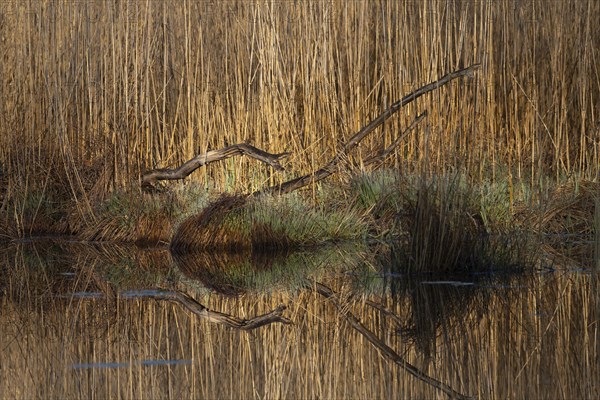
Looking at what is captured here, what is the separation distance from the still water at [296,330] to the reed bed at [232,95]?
1.56m

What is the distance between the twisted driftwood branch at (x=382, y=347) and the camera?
3.83 metres

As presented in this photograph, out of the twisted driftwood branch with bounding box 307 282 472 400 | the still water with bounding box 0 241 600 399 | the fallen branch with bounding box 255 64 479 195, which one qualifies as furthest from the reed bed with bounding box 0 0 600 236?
the twisted driftwood branch with bounding box 307 282 472 400

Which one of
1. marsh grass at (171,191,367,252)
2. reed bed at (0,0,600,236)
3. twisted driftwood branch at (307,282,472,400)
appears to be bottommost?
twisted driftwood branch at (307,282,472,400)

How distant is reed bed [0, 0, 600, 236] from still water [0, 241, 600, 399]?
5.11ft

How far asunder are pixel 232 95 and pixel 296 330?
407 centimetres

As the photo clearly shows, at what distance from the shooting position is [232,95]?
341 inches

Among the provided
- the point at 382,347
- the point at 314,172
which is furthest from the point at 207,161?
the point at 382,347

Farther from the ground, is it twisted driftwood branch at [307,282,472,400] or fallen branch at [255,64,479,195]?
fallen branch at [255,64,479,195]

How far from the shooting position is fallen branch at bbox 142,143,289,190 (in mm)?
7867

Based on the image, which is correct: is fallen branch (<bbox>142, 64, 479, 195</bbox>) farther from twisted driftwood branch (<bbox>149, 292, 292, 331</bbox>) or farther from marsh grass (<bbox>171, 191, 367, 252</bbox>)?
twisted driftwood branch (<bbox>149, 292, 292, 331</bbox>)

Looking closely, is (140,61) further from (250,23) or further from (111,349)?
(111,349)

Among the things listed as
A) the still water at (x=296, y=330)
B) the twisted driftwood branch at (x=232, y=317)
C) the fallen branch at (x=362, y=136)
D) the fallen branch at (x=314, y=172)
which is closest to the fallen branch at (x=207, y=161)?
the fallen branch at (x=314, y=172)

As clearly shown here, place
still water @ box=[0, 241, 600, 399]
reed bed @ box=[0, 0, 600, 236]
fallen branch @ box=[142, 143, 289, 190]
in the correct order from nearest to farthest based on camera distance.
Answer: still water @ box=[0, 241, 600, 399]
fallen branch @ box=[142, 143, 289, 190]
reed bed @ box=[0, 0, 600, 236]

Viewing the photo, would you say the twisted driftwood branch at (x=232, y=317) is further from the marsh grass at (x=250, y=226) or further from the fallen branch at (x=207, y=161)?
the fallen branch at (x=207, y=161)
